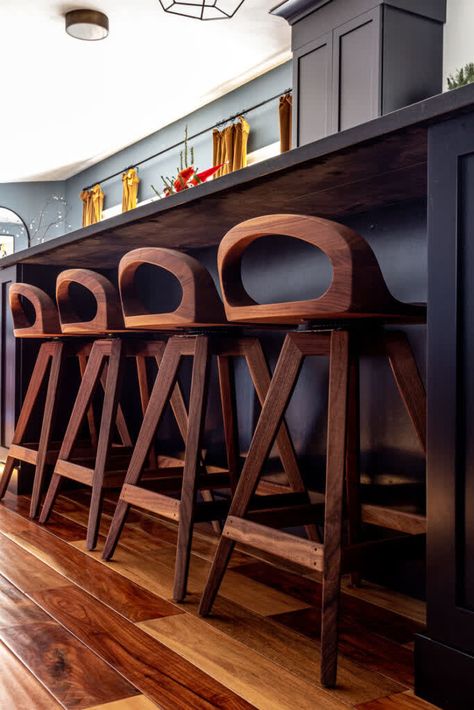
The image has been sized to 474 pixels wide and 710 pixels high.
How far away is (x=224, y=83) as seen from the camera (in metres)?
7.74

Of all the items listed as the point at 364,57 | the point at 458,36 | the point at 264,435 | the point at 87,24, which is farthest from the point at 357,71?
the point at 264,435

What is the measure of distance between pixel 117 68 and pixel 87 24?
123cm

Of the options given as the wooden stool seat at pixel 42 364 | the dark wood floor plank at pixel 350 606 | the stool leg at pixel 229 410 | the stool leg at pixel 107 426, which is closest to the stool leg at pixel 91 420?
the wooden stool seat at pixel 42 364

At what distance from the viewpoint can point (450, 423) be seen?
3.78 feet

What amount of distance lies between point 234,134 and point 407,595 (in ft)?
20.7

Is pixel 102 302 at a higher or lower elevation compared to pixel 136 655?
higher

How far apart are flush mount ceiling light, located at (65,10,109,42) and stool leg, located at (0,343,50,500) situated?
4.41 metres

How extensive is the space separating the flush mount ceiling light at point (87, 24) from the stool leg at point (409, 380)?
18.4 ft

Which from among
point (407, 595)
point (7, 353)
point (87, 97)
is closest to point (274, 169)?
point (407, 595)

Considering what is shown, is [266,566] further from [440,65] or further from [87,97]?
[87,97]

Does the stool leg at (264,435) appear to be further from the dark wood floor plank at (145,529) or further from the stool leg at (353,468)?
the dark wood floor plank at (145,529)

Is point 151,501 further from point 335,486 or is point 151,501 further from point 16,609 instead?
point 335,486

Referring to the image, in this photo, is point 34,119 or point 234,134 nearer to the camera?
point 234,134

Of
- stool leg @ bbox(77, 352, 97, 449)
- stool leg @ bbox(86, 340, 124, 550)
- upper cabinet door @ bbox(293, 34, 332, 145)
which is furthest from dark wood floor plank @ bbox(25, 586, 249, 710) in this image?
upper cabinet door @ bbox(293, 34, 332, 145)
